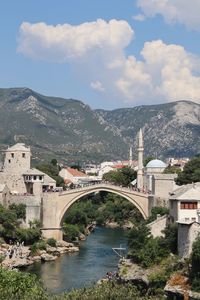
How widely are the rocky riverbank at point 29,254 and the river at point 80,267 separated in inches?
27.7

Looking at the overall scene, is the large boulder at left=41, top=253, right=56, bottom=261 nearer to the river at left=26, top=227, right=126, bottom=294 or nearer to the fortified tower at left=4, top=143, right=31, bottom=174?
the river at left=26, top=227, right=126, bottom=294

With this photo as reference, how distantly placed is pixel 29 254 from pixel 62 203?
11535 millimetres

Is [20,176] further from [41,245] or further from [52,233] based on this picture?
[41,245]

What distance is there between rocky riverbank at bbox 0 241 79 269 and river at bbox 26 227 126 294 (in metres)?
0.70

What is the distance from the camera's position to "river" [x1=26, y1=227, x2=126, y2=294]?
47.2m

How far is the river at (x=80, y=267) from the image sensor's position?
155 feet

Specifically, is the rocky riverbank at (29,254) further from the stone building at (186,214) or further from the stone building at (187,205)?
the stone building at (187,205)

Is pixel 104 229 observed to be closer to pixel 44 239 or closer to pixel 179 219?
pixel 44 239

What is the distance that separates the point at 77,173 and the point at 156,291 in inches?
3391

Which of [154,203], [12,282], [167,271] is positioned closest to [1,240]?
[154,203]

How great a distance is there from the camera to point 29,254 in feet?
189

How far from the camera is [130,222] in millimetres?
85812

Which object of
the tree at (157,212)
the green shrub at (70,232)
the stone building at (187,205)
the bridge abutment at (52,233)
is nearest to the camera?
the stone building at (187,205)

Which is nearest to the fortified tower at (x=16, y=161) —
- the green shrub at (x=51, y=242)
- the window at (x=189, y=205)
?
the green shrub at (x=51, y=242)
